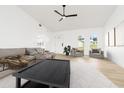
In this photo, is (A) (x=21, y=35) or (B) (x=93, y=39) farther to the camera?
(B) (x=93, y=39)

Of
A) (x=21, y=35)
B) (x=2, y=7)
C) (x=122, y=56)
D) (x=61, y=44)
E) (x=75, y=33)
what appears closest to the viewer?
(x=2, y=7)

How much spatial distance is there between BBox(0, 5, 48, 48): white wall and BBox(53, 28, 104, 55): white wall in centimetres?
427

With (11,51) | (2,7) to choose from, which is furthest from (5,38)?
(2,7)

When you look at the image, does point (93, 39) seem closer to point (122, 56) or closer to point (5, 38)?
point (122, 56)

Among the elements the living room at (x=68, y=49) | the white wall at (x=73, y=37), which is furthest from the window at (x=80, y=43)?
the white wall at (x=73, y=37)

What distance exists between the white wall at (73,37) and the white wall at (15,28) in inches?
168

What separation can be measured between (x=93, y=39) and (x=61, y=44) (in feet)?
10.6

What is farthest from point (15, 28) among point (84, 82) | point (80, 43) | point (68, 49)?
point (80, 43)

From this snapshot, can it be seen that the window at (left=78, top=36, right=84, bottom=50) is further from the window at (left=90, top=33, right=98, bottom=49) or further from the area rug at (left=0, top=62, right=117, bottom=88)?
the area rug at (left=0, top=62, right=117, bottom=88)

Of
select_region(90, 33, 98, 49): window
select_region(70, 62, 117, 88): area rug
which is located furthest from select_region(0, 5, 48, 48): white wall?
select_region(90, 33, 98, 49): window

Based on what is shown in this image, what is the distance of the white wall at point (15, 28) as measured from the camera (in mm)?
3588

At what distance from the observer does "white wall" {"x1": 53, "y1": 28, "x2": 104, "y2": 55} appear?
8313 mm

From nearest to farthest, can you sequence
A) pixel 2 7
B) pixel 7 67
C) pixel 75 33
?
pixel 7 67, pixel 2 7, pixel 75 33

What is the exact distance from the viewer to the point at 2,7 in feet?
11.5
